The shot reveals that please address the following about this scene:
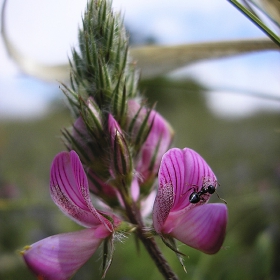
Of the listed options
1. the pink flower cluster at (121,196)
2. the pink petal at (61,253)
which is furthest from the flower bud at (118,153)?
the pink petal at (61,253)

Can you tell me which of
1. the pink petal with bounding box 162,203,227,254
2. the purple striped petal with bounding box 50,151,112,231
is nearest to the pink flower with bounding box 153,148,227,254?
the pink petal with bounding box 162,203,227,254

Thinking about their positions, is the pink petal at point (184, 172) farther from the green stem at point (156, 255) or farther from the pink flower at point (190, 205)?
the green stem at point (156, 255)

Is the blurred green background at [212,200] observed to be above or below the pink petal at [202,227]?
below

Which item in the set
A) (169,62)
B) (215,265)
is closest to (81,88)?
(169,62)

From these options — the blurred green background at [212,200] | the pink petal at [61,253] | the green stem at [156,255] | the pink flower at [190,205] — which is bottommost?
the blurred green background at [212,200]

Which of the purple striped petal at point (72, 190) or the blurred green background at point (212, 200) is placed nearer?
the purple striped petal at point (72, 190)

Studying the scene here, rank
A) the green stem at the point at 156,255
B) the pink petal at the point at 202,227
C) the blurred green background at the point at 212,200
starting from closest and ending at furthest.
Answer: the pink petal at the point at 202,227
the green stem at the point at 156,255
the blurred green background at the point at 212,200

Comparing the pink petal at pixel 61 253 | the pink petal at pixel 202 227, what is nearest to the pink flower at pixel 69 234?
the pink petal at pixel 61 253

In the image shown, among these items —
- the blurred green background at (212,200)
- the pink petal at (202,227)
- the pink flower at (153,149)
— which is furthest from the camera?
the blurred green background at (212,200)
